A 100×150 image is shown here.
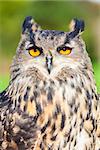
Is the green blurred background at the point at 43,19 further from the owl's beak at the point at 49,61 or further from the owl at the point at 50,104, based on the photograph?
the owl's beak at the point at 49,61

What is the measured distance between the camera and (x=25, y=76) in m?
4.70

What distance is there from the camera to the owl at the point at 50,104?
4.60m

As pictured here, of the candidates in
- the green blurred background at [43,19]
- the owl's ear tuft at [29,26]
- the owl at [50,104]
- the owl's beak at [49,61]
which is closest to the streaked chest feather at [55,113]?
the owl at [50,104]

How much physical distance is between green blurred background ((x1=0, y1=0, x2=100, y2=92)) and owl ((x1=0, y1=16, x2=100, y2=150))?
22416 millimetres

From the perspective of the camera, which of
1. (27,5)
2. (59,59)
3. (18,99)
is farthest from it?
(27,5)

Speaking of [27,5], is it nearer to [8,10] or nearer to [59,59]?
[8,10]

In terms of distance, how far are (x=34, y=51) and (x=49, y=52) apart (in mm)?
124

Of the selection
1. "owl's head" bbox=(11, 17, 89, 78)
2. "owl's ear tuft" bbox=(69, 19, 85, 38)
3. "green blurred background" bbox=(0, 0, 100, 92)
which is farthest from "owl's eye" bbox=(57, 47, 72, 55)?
"green blurred background" bbox=(0, 0, 100, 92)

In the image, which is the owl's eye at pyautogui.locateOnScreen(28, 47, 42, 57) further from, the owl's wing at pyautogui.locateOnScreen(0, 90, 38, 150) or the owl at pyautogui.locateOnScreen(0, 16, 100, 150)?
the owl's wing at pyautogui.locateOnScreen(0, 90, 38, 150)

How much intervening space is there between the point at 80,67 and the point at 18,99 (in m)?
0.52

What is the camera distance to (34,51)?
4453 millimetres

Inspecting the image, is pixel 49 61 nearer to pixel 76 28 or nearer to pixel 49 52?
pixel 49 52

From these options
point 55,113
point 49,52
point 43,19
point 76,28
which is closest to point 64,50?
point 49,52

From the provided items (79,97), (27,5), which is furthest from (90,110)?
(27,5)
